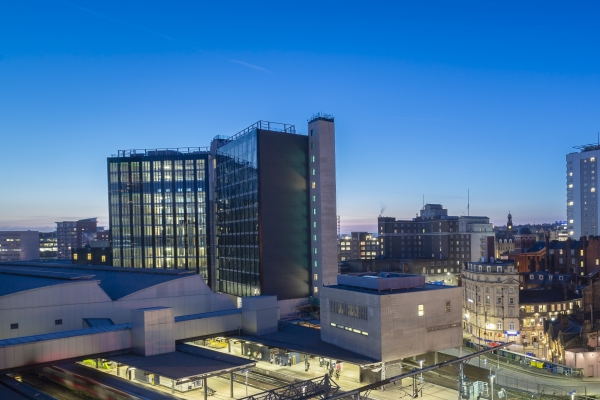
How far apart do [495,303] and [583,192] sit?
408 feet

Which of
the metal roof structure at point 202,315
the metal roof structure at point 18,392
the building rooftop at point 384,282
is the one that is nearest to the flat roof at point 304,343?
the metal roof structure at point 202,315

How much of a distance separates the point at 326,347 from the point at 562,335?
41.3 m

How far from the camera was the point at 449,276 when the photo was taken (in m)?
163

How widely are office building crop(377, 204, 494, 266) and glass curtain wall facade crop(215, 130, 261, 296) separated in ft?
283

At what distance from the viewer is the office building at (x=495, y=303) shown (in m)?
90.6

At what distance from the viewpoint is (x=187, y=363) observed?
4438cm

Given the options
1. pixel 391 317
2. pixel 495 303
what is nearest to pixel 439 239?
pixel 495 303

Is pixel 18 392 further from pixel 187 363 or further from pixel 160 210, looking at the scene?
pixel 160 210

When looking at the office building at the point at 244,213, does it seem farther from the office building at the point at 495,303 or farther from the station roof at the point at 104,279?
the office building at the point at 495,303

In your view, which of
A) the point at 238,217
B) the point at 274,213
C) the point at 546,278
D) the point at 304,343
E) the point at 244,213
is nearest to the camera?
the point at 304,343

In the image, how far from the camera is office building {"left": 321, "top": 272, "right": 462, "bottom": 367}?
49219 mm

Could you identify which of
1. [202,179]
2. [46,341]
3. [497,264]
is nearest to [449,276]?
[497,264]

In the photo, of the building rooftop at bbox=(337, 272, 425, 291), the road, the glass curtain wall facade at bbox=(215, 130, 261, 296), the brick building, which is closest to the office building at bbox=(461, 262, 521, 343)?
the road

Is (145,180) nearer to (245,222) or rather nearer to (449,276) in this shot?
(245,222)
